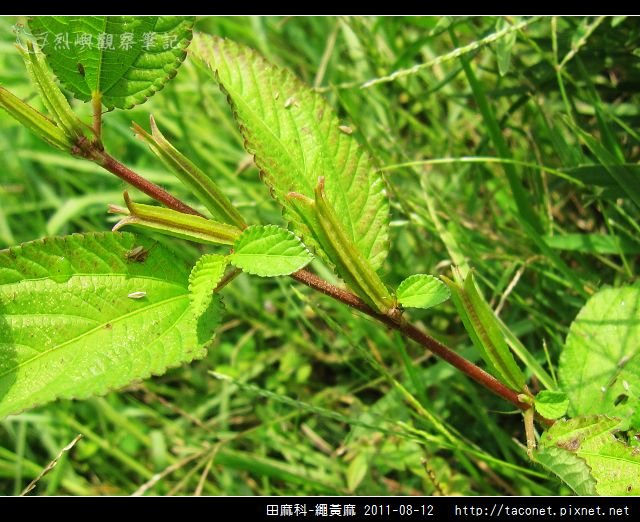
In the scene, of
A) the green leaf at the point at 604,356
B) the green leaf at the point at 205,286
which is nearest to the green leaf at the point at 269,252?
the green leaf at the point at 205,286

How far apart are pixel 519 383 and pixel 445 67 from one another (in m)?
1.26

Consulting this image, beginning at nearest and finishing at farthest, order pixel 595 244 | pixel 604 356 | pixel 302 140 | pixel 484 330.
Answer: pixel 484 330
pixel 302 140
pixel 604 356
pixel 595 244

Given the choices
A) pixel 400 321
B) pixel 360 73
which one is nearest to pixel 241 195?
pixel 360 73

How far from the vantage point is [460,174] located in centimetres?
191

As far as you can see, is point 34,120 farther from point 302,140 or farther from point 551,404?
point 551,404

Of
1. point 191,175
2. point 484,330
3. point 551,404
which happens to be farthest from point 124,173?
point 551,404

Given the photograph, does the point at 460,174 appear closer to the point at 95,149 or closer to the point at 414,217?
the point at 414,217

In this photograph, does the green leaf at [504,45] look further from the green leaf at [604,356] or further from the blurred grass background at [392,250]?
the green leaf at [604,356]

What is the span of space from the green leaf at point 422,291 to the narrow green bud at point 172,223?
26cm

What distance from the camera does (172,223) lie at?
944 millimetres

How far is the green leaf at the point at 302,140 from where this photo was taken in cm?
110

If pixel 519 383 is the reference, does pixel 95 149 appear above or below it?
above

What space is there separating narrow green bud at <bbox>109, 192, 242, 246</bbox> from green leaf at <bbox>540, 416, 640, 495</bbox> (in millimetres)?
591

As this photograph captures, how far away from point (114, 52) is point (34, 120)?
0.17 meters
